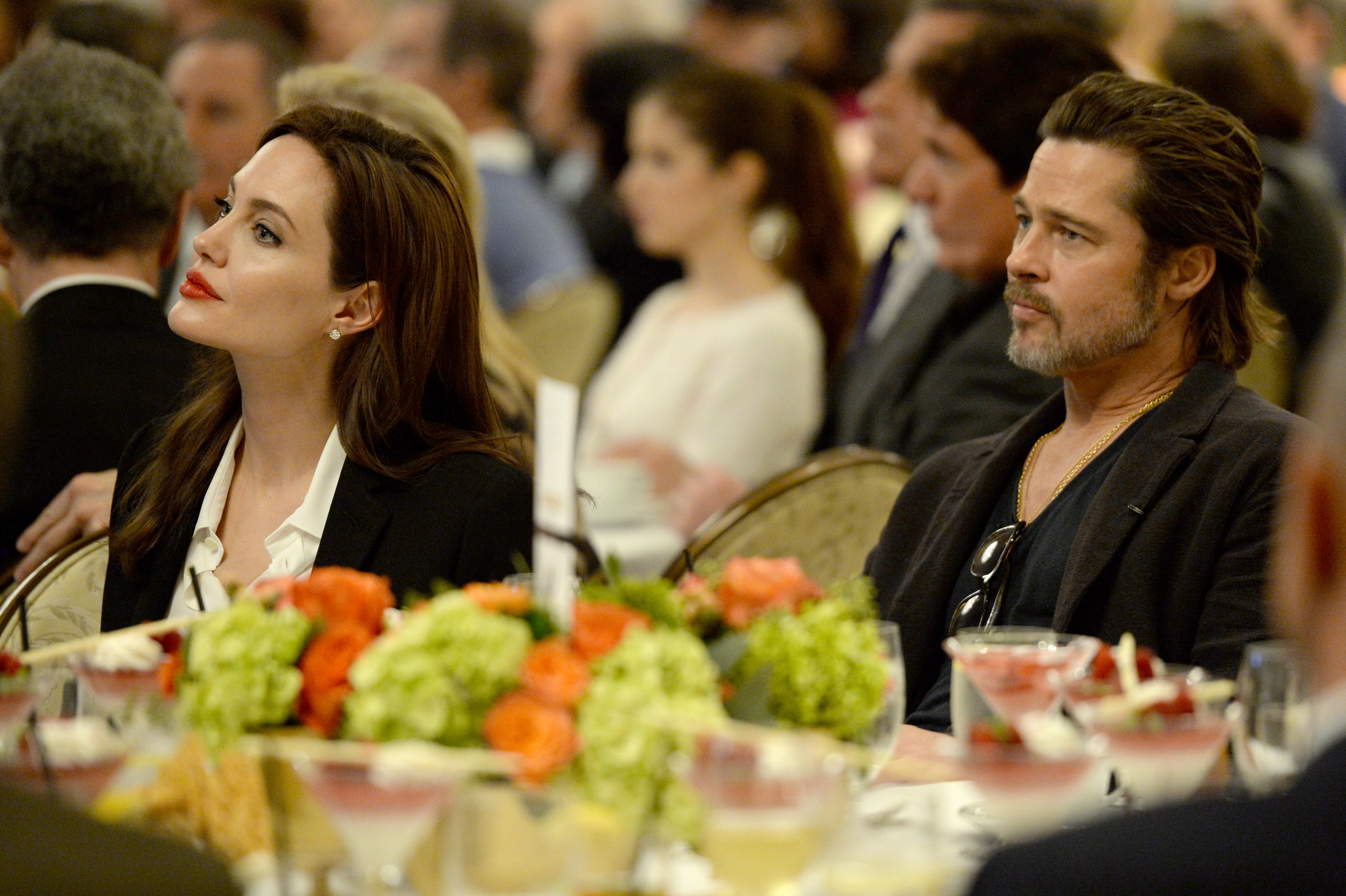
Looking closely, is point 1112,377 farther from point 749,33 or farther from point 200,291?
point 749,33

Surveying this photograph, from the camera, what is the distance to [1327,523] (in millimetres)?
1080

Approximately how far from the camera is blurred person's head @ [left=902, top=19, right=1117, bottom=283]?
3.67 meters

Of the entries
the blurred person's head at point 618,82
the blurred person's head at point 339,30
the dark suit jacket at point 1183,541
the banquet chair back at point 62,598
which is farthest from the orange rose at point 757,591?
the blurred person's head at point 339,30

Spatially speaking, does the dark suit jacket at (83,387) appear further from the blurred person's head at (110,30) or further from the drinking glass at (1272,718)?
the drinking glass at (1272,718)

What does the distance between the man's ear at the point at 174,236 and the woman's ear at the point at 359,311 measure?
844 mm

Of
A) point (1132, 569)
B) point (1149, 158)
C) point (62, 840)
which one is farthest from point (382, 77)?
point (62, 840)

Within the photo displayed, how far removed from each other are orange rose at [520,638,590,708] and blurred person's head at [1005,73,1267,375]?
1.42 meters

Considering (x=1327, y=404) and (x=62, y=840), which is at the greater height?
(x=1327, y=404)

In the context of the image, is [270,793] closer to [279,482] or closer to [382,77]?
[279,482]

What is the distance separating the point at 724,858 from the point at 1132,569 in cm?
124

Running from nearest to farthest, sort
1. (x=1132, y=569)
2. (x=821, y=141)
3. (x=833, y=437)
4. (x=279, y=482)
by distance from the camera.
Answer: (x=1132, y=569), (x=279, y=482), (x=833, y=437), (x=821, y=141)

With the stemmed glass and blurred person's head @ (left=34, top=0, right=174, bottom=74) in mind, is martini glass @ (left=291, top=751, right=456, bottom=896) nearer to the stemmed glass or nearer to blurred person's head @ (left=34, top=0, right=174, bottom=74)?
the stemmed glass

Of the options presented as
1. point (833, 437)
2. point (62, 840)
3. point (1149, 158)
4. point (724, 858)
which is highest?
point (1149, 158)

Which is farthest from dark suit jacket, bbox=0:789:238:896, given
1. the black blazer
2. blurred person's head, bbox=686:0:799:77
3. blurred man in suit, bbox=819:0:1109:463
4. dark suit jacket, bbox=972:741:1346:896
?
blurred person's head, bbox=686:0:799:77
